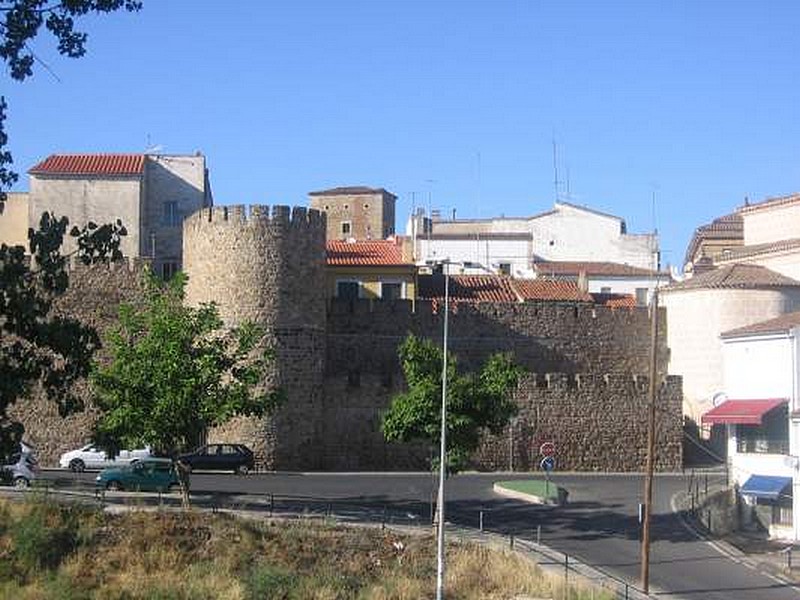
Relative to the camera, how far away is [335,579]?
3011 centimetres

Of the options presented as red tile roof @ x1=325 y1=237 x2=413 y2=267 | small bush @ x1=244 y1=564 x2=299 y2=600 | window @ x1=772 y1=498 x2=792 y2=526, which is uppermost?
red tile roof @ x1=325 y1=237 x2=413 y2=267

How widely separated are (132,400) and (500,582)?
35.0 ft

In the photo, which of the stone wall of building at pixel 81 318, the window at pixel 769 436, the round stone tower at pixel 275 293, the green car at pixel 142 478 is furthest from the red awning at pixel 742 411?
the stone wall of building at pixel 81 318

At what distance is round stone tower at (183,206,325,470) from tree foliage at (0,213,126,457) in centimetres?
2751

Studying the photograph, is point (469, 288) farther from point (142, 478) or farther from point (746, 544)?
point (142, 478)

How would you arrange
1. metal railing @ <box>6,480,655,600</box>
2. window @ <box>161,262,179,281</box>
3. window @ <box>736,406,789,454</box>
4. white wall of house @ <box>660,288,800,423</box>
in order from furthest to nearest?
window @ <box>161,262,179,281</box> → white wall of house @ <box>660,288,800,423</box> → window @ <box>736,406,789,454</box> → metal railing @ <box>6,480,655,600</box>

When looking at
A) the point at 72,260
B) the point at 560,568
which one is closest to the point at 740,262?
the point at 72,260

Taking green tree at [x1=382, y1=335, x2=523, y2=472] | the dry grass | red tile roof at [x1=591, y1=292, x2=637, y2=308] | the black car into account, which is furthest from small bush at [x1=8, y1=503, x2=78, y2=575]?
red tile roof at [x1=591, y1=292, x2=637, y2=308]

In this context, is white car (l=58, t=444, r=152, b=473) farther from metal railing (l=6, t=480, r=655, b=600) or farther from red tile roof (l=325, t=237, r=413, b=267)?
red tile roof (l=325, t=237, r=413, b=267)

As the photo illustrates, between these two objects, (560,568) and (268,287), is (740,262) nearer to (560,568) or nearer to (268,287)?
(268,287)

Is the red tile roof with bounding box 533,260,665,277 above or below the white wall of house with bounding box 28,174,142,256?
below

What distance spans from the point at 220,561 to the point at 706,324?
2705 cm

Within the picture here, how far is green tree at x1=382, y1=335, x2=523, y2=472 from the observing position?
32.8 metres

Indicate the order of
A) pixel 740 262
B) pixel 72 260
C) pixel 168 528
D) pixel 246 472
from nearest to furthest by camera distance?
pixel 168 528 < pixel 246 472 < pixel 72 260 < pixel 740 262
